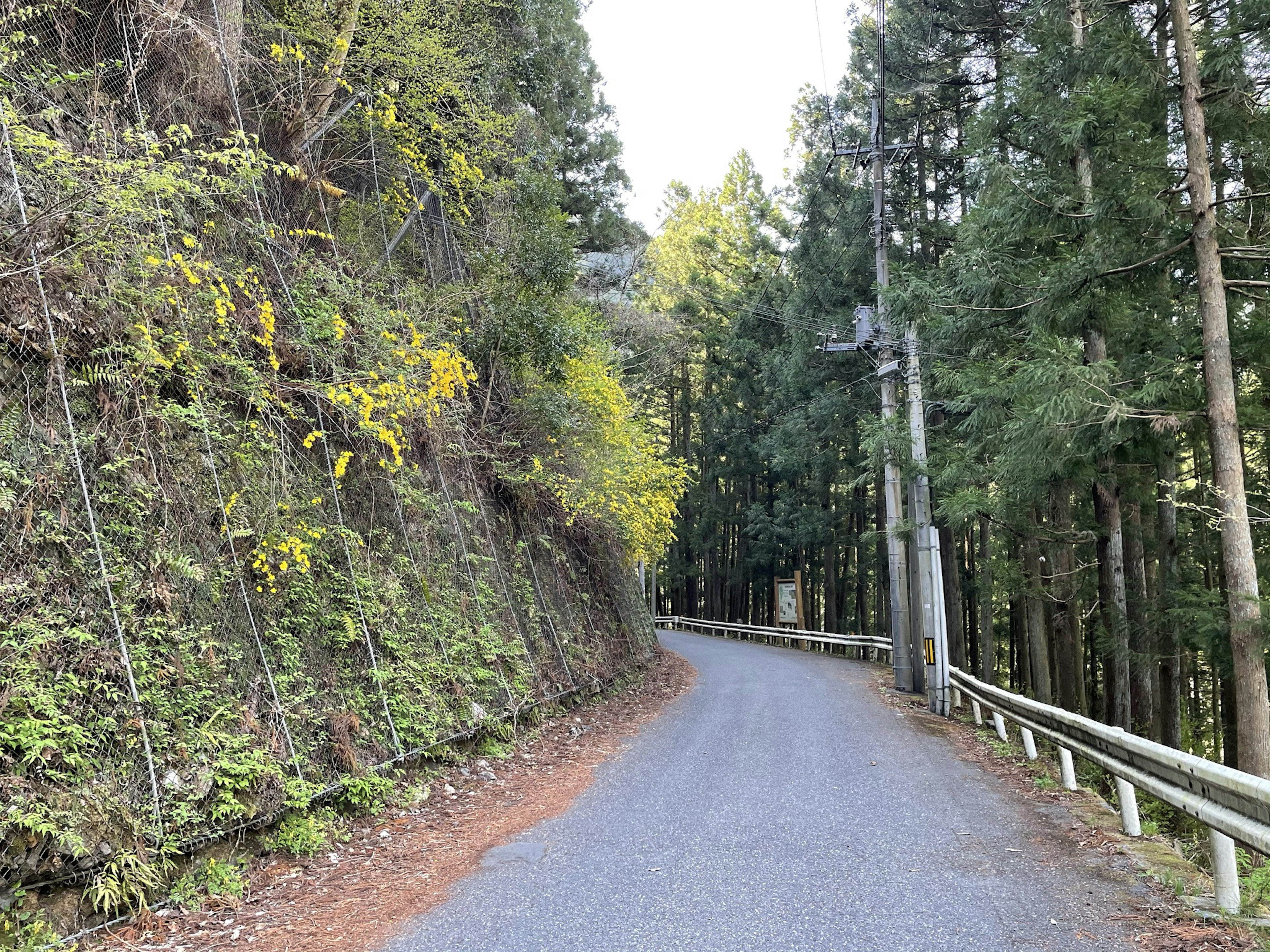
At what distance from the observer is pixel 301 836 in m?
5.37

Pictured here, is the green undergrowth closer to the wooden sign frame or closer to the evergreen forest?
the evergreen forest

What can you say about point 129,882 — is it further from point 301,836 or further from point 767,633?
point 767,633

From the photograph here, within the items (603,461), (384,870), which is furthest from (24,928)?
(603,461)

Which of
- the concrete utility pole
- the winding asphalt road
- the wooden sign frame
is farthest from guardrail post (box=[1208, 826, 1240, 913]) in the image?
the wooden sign frame

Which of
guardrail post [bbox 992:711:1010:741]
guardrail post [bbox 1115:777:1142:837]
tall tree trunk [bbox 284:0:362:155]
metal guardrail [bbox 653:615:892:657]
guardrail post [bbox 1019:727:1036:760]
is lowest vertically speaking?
metal guardrail [bbox 653:615:892:657]

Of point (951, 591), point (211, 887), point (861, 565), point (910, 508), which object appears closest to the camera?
point (211, 887)

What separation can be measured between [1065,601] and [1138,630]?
1.60 m

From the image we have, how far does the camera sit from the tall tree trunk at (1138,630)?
12.1 metres

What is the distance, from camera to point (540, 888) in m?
4.87

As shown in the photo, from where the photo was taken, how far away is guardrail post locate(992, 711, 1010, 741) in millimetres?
10211

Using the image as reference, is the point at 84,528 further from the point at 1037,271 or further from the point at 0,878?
the point at 1037,271

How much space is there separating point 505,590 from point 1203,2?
11.2m

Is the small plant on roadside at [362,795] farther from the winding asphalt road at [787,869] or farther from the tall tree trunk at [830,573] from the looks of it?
the tall tree trunk at [830,573]

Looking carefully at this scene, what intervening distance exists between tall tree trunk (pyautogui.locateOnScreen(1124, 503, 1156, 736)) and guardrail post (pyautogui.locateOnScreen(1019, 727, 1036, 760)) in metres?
4.63
